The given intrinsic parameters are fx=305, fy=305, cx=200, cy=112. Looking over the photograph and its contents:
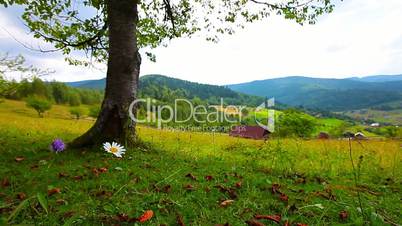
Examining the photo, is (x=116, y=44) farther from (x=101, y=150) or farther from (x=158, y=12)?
(x=158, y=12)

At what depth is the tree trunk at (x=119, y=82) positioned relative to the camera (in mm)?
7703

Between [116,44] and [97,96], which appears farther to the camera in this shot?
[97,96]

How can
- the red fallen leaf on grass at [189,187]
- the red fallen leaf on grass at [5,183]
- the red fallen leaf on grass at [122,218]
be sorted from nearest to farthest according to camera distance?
the red fallen leaf on grass at [122,218] < the red fallen leaf on grass at [5,183] < the red fallen leaf on grass at [189,187]

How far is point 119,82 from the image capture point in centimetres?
783

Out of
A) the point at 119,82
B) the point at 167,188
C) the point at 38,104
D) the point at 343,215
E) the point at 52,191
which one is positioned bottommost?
the point at 38,104

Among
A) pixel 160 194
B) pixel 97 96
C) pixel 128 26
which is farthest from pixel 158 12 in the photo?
pixel 97 96

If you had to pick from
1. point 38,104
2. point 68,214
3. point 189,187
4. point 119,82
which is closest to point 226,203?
point 189,187

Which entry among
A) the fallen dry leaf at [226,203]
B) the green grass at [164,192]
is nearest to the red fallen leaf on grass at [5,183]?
the green grass at [164,192]

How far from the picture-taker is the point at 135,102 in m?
8.23

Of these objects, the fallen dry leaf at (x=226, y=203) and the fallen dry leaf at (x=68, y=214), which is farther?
the fallen dry leaf at (x=226, y=203)

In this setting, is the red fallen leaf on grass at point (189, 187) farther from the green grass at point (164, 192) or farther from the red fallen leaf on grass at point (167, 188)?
the red fallen leaf on grass at point (167, 188)

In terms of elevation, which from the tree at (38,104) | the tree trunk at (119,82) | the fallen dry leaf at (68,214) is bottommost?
the tree at (38,104)

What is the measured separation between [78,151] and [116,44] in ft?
9.50

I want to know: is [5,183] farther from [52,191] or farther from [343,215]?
[343,215]
